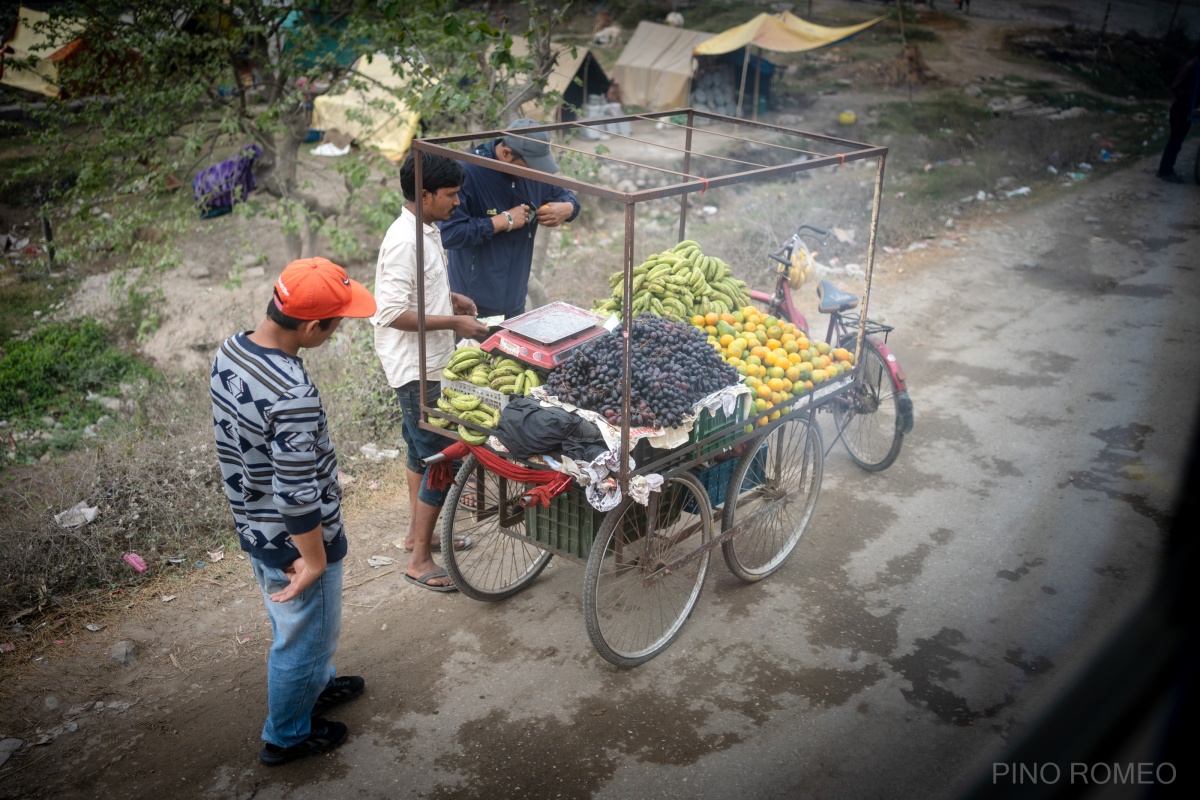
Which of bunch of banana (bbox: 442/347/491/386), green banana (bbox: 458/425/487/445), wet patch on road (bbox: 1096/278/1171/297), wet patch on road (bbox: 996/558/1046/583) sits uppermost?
bunch of banana (bbox: 442/347/491/386)

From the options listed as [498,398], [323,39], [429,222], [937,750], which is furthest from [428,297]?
[323,39]

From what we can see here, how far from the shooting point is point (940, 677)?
4.05 m

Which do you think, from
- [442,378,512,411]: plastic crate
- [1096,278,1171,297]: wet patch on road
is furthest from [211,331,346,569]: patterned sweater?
[1096,278,1171,297]: wet patch on road

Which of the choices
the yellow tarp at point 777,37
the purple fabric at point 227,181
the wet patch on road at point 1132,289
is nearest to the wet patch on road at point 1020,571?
the wet patch on road at point 1132,289

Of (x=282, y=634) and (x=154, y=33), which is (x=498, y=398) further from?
(x=154, y=33)

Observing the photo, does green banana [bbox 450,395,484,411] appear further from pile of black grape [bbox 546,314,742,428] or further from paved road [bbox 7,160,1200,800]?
paved road [bbox 7,160,1200,800]

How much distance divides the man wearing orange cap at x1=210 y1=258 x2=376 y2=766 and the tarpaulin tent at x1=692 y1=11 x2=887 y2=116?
16.6 meters

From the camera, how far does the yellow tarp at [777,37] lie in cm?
1798

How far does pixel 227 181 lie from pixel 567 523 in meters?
8.37

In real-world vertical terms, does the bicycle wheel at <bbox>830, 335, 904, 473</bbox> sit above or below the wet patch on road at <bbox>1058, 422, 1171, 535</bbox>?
above

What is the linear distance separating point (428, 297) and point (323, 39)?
5.34 meters

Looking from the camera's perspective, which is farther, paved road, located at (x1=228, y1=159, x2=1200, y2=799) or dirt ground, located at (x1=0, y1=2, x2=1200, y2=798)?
paved road, located at (x1=228, y1=159, x2=1200, y2=799)

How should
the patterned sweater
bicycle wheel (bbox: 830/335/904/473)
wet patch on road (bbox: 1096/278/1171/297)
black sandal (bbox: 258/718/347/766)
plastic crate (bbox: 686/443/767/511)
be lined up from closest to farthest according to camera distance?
1. the patterned sweater
2. black sandal (bbox: 258/718/347/766)
3. plastic crate (bbox: 686/443/767/511)
4. bicycle wheel (bbox: 830/335/904/473)
5. wet patch on road (bbox: 1096/278/1171/297)

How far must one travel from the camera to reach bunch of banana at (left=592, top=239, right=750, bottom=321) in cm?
473
